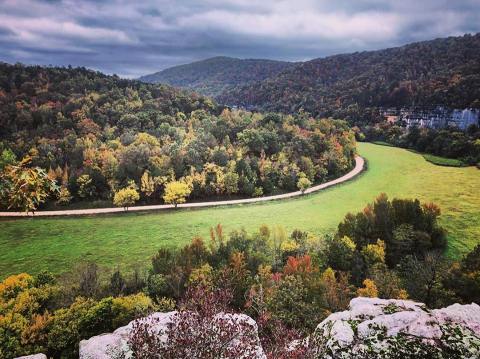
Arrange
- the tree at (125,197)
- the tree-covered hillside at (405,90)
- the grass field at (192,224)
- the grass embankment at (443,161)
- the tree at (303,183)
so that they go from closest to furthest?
the grass field at (192,224) → the tree at (125,197) → the tree at (303,183) → the grass embankment at (443,161) → the tree-covered hillside at (405,90)

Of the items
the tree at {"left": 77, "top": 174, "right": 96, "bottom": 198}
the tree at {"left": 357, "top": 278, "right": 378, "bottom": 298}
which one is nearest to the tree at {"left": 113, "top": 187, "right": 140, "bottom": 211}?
the tree at {"left": 77, "top": 174, "right": 96, "bottom": 198}

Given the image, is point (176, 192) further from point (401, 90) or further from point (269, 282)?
point (401, 90)

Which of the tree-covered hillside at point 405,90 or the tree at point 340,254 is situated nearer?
the tree at point 340,254

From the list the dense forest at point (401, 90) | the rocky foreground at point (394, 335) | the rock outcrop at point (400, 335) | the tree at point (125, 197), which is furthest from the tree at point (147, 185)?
the dense forest at point (401, 90)

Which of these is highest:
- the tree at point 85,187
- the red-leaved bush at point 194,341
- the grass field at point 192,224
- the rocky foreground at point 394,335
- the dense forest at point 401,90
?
the dense forest at point 401,90

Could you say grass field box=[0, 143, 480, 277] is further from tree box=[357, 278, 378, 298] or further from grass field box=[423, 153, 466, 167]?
tree box=[357, 278, 378, 298]

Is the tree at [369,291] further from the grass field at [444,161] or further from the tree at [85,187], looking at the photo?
the grass field at [444,161]
